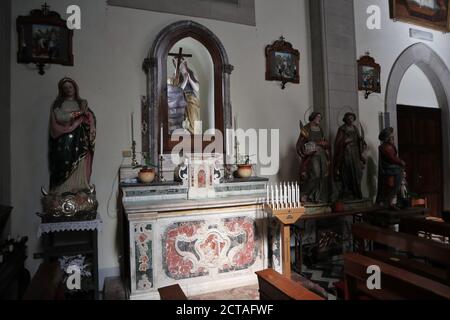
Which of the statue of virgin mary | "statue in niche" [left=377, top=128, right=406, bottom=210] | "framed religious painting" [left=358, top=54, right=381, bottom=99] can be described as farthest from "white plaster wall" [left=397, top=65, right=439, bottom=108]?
the statue of virgin mary

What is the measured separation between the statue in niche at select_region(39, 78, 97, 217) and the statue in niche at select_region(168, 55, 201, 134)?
1.26 meters

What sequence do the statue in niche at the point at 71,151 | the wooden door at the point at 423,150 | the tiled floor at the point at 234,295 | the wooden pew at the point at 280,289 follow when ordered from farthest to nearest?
the wooden door at the point at 423,150 < the statue in niche at the point at 71,151 < the tiled floor at the point at 234,295 < the wooden pew at the point at 280,289

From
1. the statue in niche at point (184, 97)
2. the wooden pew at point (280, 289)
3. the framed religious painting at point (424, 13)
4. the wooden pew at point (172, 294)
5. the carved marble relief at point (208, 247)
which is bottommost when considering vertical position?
the carved marble relief at point (208, 247)

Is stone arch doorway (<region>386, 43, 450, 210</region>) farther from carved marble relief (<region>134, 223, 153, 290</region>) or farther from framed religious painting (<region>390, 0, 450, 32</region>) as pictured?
carved marble relief (<region>134, 223, 153, 290</region>)

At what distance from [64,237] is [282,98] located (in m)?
4.07

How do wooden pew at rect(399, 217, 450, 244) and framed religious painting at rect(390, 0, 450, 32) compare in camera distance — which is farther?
framed religious painting at rect(390, 0, 450, 32)

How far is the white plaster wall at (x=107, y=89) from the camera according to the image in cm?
372

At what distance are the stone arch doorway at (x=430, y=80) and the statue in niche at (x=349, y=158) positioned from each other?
6.11 ft

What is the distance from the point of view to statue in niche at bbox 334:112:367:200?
496 centimetres

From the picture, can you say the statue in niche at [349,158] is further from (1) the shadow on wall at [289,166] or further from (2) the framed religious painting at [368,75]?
(2) the framed religious painting at [368,75]

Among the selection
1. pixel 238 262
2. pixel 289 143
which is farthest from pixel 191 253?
A: pixel 289 143

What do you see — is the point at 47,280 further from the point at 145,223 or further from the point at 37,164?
the point at 37,164

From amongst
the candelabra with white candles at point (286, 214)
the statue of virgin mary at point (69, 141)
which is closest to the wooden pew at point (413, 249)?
the candelabra with white candles at point (286, 214)

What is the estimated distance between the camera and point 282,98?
207 inches
